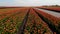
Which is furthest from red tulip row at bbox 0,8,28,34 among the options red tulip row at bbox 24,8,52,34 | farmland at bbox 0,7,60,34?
red tulip row at bbox 24,8,52,34

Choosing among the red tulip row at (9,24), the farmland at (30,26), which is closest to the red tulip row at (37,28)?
the farmland at (30,26)

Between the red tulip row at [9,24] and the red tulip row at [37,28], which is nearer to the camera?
the red tulip row at [37,28]

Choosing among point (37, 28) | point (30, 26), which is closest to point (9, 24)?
point (30, 26)

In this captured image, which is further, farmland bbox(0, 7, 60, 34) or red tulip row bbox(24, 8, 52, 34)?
farmland bbox(0, 7, 60, 34)

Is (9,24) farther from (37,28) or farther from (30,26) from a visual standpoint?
(37,28)

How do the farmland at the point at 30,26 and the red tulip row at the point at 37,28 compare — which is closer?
the red tulip row at the point at 37,28

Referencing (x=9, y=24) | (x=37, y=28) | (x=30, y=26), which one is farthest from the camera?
(x=9, y=24)

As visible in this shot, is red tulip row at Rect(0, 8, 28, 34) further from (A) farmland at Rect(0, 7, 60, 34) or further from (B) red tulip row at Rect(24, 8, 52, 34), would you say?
(B) red tulip row at Rect(24, 8, 52, 34)

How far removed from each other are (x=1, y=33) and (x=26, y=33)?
1.78 meters

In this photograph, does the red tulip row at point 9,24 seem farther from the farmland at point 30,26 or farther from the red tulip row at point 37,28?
the red tulip row at point 37,28

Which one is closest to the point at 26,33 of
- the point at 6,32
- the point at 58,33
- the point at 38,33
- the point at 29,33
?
the point at 29,33

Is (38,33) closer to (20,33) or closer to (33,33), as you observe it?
(33,33)

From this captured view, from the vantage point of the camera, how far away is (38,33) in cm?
1000

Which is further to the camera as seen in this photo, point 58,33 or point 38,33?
point 58,33
